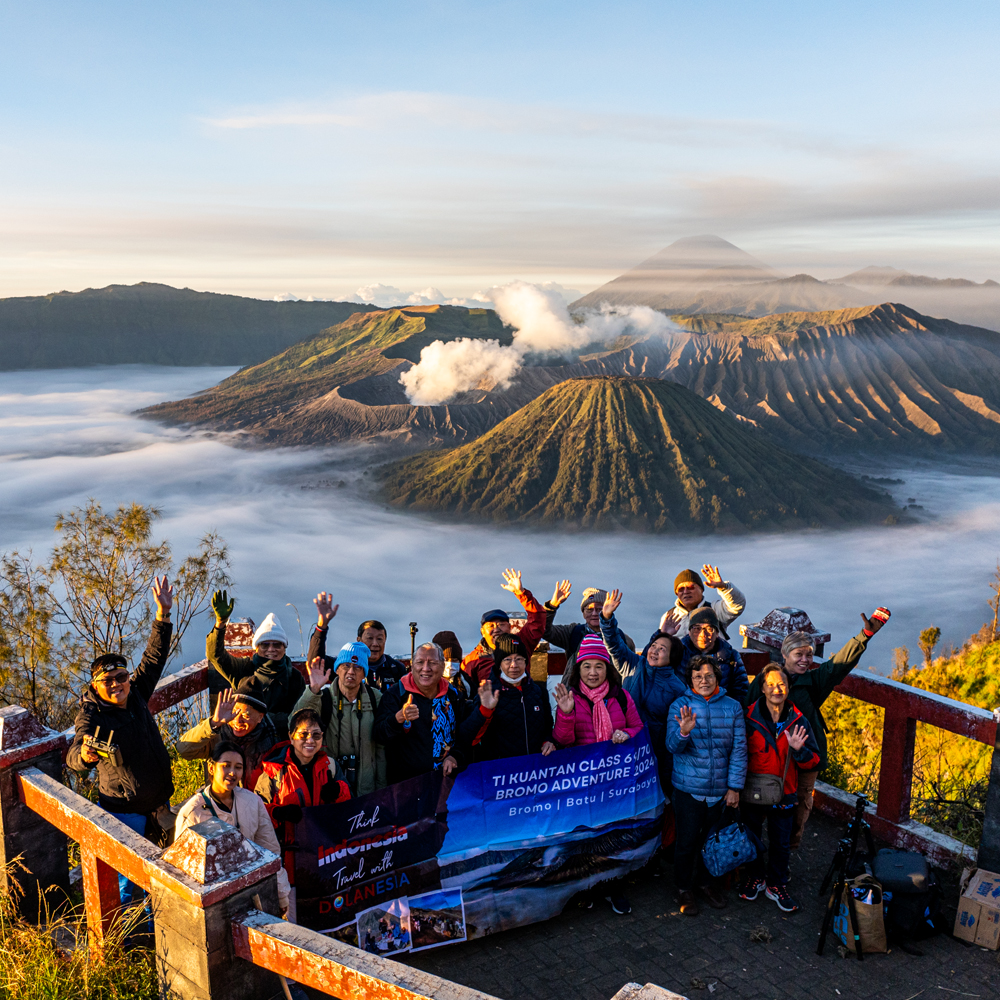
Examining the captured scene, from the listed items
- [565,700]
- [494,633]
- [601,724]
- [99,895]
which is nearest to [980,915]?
[601,724]

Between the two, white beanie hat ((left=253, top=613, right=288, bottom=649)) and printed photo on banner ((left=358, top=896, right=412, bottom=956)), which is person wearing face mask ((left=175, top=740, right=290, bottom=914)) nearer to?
printed photo on banner ((left=358, top=896, right=412, bottom=956))

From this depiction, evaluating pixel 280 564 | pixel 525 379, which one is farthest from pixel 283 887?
pixel 525 379

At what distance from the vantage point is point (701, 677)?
5340 mm

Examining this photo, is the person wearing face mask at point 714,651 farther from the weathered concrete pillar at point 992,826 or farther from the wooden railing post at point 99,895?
the wooden railing post at point 99,895

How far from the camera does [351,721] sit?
5230mm

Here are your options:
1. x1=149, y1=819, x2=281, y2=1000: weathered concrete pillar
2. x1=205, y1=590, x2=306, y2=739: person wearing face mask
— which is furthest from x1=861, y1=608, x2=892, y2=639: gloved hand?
x1=149, y1=819, x2=281, y2=1000: weathered concrete pillar

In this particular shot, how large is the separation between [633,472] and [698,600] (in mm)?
102391

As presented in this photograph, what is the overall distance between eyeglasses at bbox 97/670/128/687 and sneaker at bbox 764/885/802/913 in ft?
13.5

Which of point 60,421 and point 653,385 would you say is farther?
point 60,421

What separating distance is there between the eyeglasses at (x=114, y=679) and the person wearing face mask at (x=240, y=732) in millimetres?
555

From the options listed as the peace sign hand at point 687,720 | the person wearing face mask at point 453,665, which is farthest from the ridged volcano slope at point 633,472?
the peace sign hand at point 687,720

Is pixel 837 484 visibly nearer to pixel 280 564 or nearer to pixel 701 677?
pixel 280 564

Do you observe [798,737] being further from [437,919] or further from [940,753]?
[940,753]

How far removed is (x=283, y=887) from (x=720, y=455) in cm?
10963
